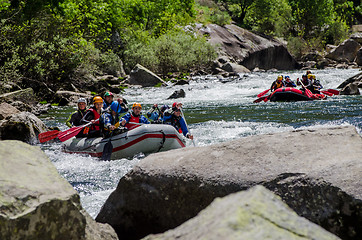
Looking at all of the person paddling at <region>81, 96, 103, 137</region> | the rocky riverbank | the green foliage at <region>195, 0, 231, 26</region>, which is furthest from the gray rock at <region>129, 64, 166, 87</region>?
the rocky riverbank

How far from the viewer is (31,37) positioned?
1931 cm

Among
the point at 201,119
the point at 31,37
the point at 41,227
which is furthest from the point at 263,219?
the point at 31,37

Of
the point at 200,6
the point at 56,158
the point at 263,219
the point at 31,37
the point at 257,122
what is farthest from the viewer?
the point at 200,6

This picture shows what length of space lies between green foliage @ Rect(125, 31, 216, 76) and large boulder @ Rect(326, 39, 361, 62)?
18.0 m

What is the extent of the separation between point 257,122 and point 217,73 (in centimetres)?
2049

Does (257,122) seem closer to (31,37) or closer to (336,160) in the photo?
(336,160)

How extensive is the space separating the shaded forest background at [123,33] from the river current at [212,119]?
11.1 ft

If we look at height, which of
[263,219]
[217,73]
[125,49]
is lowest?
[217,73]

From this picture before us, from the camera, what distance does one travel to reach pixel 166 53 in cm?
3069

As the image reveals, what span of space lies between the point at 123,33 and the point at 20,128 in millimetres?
22041

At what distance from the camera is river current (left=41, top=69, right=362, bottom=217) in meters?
7.14

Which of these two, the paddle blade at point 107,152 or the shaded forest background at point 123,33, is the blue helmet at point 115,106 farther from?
the shaded forest background at point 123,33

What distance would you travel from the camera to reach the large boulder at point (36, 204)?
7.91 feet

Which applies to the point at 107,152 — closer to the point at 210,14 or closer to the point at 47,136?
the point at 47,136
